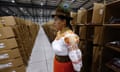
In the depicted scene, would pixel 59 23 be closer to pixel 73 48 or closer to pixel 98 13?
pixel 73 48

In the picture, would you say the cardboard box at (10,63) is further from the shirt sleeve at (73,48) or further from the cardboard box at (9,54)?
the shirt sleeve at (73,48)

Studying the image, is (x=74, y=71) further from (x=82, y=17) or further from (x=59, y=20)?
(x=82, y=17)

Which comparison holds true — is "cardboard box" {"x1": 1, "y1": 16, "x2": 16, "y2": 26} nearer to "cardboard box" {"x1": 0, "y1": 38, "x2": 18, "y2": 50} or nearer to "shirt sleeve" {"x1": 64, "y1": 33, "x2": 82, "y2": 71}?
"cardboard box" {"x1": 0, "y1": 38, "x2": 18, "y2": 50}

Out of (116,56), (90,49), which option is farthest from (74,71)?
(90,49)

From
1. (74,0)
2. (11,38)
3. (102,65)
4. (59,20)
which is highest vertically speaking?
(74,0)

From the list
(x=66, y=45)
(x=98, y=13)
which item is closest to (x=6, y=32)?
(x=66, y=45)

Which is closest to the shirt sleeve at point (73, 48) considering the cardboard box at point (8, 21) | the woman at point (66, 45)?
the woman at point (66, 45)

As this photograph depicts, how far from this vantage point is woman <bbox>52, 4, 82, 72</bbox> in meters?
1.65

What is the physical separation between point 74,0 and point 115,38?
1044cm

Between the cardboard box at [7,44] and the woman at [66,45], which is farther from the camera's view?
the cardboard box at [7,44]

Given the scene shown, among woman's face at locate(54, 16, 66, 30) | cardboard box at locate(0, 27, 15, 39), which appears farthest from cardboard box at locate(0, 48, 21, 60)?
woman's face at locate(54, 16, 66, 30)

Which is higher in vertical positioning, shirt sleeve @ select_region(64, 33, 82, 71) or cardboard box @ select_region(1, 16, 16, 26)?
cardboard box @ select_region(1, 16, 16, 26)

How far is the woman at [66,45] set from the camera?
1652 millimetres

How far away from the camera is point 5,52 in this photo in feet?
9.19
